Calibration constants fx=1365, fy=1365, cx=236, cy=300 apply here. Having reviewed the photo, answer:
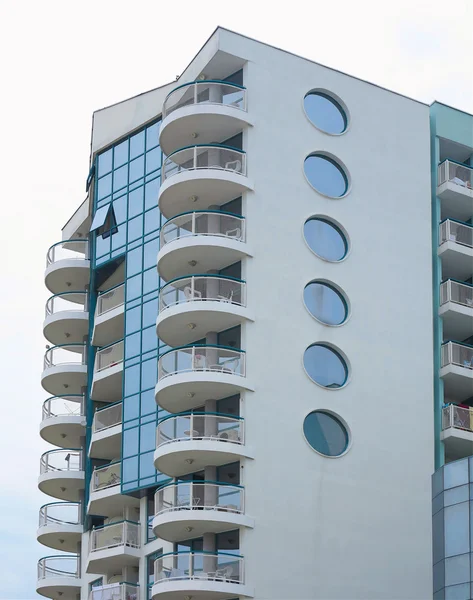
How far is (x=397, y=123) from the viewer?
53.9 m

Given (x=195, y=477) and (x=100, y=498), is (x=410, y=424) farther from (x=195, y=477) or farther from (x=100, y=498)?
(x=100, y=498)

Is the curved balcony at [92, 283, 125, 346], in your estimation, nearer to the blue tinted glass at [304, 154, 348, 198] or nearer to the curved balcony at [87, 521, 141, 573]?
the curved balcony at [87, 521, 141, 573]

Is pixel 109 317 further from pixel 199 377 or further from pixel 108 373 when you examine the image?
pixel 199 377

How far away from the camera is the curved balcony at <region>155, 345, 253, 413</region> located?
46.4 metres

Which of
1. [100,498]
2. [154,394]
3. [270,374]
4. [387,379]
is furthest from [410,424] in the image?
[100,498]

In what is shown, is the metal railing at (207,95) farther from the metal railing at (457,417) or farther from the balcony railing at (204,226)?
the metal railing at (457,417)

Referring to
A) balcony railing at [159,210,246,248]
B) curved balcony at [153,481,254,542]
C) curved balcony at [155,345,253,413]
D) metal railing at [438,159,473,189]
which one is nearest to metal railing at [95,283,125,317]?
balcony railing at [159,210,246,248]

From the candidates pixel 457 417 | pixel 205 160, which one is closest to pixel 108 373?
pixel 205 160

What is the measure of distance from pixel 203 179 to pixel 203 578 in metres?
14.0

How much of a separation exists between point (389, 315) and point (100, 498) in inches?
540

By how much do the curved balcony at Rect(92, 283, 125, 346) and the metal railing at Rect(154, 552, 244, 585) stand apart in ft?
41.0

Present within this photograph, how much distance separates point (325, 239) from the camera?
50531 millimetres

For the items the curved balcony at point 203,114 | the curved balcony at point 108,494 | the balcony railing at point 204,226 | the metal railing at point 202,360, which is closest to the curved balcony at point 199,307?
the metal railing at point 202,360

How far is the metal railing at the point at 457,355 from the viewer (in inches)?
2042
